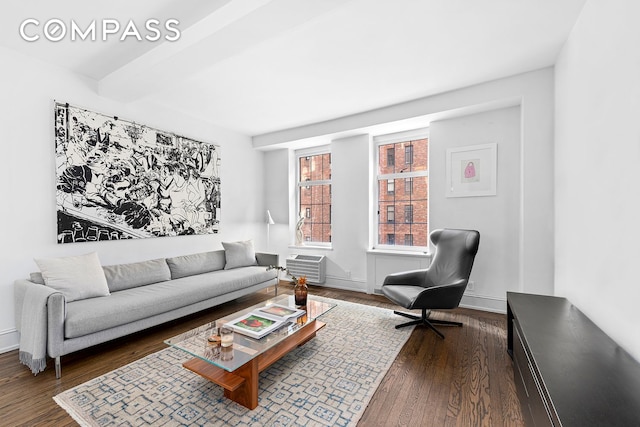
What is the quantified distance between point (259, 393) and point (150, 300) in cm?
147

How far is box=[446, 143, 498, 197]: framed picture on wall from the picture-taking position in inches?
135

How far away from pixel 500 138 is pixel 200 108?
3.88 m

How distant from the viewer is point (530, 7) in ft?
6.51

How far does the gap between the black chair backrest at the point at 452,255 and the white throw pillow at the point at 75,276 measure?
3.43 metres

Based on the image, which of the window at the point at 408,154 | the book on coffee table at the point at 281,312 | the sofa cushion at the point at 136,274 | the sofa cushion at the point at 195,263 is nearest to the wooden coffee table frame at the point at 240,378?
the book on coffee table at the point at 281,312

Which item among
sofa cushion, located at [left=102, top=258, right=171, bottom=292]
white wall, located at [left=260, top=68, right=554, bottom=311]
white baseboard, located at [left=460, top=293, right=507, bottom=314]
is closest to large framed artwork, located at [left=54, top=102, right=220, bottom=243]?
sofa cushion, located at [left=102, top=258, right=171, bottom=292]

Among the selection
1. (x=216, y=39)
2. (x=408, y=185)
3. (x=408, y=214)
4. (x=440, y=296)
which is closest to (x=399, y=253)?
(x=408, y=214)

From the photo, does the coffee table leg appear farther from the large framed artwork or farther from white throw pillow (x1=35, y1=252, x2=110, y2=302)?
the large framed artwork

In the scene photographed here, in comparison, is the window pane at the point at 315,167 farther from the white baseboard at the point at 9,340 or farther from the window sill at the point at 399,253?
the white baseboard at the point at 9,340

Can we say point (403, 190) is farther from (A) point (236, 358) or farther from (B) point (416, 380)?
(A) point (236, 358)

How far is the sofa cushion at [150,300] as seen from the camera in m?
2.20

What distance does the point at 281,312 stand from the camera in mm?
2396

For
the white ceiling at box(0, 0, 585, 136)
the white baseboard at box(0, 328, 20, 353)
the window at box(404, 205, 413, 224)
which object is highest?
the white ceiling at box(0, 0, 585, 136)

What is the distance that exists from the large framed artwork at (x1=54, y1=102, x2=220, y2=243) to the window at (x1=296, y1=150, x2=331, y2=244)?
1.60 metres
